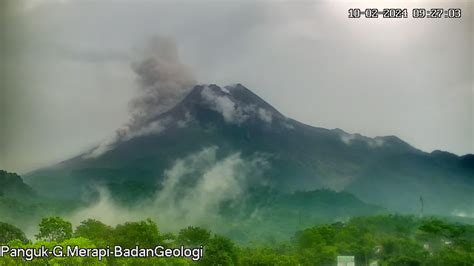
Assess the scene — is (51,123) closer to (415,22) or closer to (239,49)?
(239,49)

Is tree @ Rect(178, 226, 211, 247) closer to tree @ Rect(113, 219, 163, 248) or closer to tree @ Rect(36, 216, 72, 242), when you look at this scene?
tree @ Rect(113, 219, 163, 248)

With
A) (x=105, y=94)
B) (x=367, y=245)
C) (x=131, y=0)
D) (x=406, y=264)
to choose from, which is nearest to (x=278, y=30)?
(x=131, y=0)

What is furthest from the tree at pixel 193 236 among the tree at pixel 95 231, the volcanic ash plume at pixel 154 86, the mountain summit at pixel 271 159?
the volcanic ash plume at pixel 154 86

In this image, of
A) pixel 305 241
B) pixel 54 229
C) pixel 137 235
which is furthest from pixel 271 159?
pixel 54 229

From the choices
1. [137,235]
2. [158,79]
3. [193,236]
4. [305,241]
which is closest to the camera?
[137,235]
